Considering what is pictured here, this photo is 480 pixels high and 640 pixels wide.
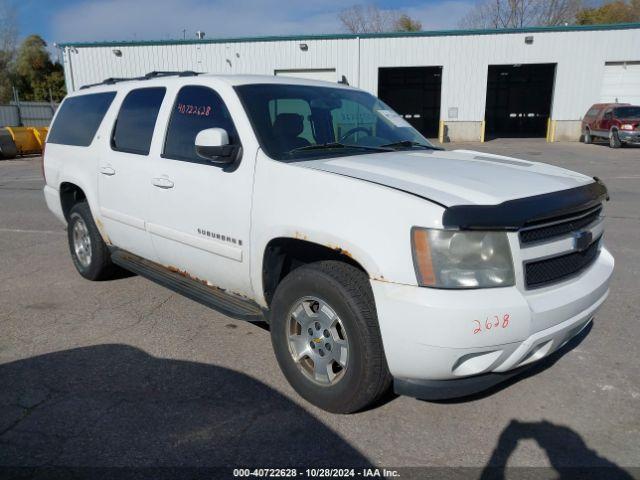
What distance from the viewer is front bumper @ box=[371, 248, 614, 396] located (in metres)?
2.41

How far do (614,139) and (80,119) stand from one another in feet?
73.7

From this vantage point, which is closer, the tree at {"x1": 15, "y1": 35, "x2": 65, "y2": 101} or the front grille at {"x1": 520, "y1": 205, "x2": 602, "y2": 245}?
the front grille at {"x1": 520, "y1": 205, "x2": 602, "y2": 245}

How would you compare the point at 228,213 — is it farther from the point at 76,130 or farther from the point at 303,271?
the point at 76,130

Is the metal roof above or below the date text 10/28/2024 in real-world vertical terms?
above

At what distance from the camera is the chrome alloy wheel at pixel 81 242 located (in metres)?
5.30

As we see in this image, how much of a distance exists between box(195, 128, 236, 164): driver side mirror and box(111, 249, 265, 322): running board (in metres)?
1.00

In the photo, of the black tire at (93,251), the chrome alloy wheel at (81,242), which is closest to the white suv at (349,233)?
the black tire at (93,251)

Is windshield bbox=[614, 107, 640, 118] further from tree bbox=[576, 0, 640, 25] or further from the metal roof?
tree bbox=[576, 0, 640, 25]

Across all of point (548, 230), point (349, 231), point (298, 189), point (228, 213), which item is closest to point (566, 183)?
point (548, 230)

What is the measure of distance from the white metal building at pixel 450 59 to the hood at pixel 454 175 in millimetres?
23201

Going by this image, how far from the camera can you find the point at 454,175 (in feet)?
9.66

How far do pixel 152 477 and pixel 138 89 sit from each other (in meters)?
3.22

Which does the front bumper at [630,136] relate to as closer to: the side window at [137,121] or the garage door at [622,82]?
the garage door at [622,82]

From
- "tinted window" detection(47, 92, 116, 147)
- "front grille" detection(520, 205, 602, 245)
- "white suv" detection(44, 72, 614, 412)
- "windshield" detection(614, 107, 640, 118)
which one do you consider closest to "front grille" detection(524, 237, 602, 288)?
"white suv" detection(44, 72, 614, 412)
